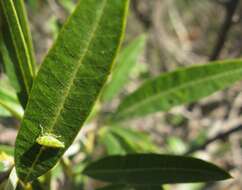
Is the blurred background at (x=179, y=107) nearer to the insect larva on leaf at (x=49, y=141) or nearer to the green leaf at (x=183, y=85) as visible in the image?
the green leaf at (x=183, y=85)

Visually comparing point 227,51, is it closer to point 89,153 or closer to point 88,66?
point 89,153

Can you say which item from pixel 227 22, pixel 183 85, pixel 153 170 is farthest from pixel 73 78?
pixel 227 22

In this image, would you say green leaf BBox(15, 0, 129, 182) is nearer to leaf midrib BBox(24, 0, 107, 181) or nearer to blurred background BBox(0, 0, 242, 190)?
leaf midrib BBox(24, 0, 107, 181)

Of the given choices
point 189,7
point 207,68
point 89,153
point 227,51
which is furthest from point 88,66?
point 189,7

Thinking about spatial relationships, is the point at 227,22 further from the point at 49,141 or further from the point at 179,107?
the point at 49,141

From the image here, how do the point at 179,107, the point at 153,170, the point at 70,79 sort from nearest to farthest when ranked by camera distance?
the point at 70,79 → the point at 153,170 → the point at 179,107

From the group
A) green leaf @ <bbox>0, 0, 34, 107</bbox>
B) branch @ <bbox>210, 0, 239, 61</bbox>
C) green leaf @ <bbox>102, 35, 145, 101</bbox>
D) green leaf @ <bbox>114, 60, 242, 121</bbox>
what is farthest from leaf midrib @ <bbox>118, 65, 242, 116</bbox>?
branch @ <bbox>210, 0, 239, 61</bbox>

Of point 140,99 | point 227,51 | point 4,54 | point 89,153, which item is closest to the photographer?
point 4,54

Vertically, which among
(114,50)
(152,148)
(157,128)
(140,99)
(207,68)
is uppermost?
(114,50)
